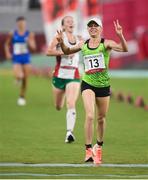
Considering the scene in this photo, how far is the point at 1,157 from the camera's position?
14523mm

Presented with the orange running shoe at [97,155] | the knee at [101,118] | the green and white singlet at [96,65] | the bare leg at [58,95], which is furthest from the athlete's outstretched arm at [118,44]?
the bare leg at [58,95]

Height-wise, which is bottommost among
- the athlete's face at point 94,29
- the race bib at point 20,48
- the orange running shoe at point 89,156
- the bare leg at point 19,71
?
the orange running shoe at point 89,156

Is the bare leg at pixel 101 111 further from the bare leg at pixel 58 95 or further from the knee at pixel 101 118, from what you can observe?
the bare leg at pixel 58 95

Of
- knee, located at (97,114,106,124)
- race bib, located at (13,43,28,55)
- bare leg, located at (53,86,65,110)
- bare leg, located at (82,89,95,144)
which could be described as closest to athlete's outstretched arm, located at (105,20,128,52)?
bare leg, located at (82,89,95,144)

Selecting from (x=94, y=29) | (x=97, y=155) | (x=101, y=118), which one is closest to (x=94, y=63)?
(x=94, y=29)

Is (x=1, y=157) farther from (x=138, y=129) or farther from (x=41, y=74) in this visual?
(x=41, y=74)

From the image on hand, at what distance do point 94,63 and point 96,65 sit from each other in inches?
2.2

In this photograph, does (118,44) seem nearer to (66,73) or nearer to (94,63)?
(94,63)

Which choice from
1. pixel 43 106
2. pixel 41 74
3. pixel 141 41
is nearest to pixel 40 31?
pixel 41 74

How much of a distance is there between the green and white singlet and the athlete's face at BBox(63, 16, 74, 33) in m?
3.28

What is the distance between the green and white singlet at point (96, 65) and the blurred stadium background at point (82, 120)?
1.28 m

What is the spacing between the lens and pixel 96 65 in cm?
1439

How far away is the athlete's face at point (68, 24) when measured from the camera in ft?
58.2

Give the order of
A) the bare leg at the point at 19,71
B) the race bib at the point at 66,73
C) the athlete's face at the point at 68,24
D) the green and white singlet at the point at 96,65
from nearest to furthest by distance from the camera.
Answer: the green and white singlet at the point at 96,65, the athlete's face at the point at 68,24, the race bib at the point at 66,73, the bare leg at the point at 19,71
